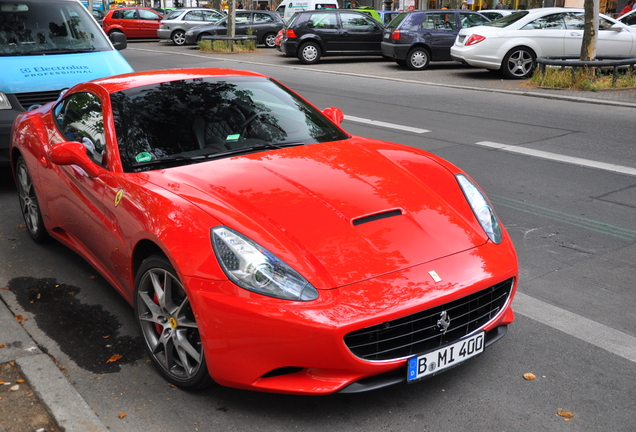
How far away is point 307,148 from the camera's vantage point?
4180 mm

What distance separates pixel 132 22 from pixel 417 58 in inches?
804

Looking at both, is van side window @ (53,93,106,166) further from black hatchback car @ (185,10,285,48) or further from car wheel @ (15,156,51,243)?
black hatchback car @ (185,10,285,48)

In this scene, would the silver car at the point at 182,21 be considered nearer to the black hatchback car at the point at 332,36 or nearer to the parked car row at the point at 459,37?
the parked car row at the point at 459,37

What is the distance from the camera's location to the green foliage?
44.7 feet

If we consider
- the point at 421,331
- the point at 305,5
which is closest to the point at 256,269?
the point at 421,331

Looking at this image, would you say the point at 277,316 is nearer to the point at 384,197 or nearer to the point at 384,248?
the point at 384,248

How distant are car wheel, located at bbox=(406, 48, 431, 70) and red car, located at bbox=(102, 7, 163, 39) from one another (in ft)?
64.8

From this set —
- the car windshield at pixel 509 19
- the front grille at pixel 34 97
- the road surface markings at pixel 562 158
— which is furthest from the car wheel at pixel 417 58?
the front grille at pixel 34 97

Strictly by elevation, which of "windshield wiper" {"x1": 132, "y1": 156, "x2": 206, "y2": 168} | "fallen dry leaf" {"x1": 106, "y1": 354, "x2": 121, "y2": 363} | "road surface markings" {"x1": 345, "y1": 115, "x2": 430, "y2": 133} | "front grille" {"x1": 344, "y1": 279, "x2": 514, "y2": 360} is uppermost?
"windshield wiper" {"x1": 132, "y1": 156, "x2": 206, "y2": 168}

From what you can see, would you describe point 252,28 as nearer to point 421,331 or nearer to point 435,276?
point 435,276

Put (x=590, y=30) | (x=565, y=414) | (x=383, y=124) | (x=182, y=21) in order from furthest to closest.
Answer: (x=182, y=21) → (x=590, y=30) → (x=383, y=124) → (x=565, y=414)

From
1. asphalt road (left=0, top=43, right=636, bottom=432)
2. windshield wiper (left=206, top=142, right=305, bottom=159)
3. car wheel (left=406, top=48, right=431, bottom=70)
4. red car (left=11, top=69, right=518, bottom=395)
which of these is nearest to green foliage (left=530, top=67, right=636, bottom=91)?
car wheel (left=406, top=48, right=431, bottom=70)

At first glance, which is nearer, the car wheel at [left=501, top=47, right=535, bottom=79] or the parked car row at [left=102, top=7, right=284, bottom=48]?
the car wheel at [left=501, top=47, right=535, bottom=79]

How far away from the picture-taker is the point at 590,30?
1429 centimetres
